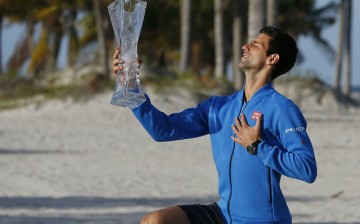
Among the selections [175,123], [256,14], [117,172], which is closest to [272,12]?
[256,14]

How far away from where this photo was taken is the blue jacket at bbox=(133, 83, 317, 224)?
3703 millimetres

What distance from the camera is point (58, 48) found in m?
32.8

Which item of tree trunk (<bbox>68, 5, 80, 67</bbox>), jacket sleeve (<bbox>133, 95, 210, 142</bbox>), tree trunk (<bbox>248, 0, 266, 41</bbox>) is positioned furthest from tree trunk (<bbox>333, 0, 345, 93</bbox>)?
jacket sleeve (<bbox>133, 95, 210, 142</bbox>)

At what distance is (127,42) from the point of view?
3.87 meters

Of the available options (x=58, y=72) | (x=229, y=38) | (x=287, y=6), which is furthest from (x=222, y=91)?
(x=229, y=38)

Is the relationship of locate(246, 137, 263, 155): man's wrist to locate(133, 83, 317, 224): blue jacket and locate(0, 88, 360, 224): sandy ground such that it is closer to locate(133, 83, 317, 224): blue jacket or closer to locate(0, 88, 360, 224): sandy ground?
locate(133, 83, 317, 224): blue jacket

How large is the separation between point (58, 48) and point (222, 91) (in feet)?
40.2

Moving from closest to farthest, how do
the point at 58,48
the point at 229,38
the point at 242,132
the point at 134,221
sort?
the point at 242,132 < the point at 134,221 < the point at 58,48 < the point at 229,38

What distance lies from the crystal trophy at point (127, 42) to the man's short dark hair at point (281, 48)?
599mm

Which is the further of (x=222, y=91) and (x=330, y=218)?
(x=222, y=91)

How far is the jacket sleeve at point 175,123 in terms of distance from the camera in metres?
4.11

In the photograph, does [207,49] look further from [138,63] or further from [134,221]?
[138,63]

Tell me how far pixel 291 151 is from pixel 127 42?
868 millimetres

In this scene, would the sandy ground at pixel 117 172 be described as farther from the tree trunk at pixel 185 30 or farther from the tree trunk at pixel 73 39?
the tree trunk at pixel 73 39
